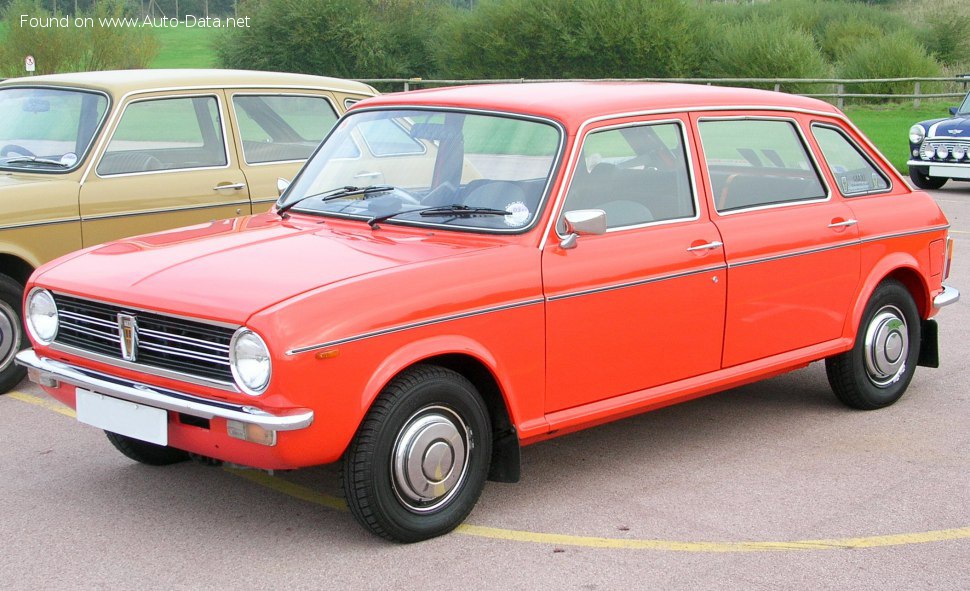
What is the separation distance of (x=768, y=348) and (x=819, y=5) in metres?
50.6

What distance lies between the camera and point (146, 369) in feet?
15.5

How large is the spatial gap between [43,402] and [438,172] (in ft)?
9.94

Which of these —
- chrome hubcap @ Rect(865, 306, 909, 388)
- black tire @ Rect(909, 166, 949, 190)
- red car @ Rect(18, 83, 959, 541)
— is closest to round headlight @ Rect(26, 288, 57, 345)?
red car @ Rect(18, 83, 959, 541)

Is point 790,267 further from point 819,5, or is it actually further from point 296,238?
point 819,5

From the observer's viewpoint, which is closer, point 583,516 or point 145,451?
point 583,516

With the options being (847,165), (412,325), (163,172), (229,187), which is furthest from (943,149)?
(412,325)

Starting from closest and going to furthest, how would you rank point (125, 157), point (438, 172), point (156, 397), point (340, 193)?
Answer: point (156, 397) < point (438, 172) < point (340, 193) < point (125, 157)

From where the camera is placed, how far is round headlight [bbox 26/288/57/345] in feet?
17.0

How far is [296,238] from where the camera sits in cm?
535

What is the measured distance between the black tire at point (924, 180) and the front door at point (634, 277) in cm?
1417

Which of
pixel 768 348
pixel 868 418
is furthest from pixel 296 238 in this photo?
pixel 868 418

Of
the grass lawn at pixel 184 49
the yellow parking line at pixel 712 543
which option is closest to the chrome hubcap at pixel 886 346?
the yellow parking line at pixel 712 543

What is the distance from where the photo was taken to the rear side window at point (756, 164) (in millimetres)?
6012

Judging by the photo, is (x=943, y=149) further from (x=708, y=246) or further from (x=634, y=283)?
(x=634, y=283)
